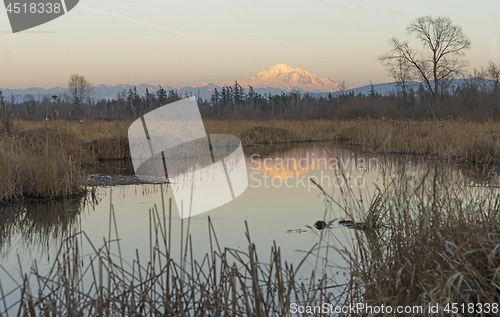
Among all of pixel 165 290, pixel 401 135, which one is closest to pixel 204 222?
pixel 165 290

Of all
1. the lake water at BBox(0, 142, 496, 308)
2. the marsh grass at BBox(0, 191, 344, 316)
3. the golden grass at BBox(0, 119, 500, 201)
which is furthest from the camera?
the golden grass at BBox(0, 119, 500, 201)

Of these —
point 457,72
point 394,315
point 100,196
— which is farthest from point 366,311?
point 457,72

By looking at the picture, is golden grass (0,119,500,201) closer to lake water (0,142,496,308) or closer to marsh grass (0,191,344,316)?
lake water (0,142,496,308)

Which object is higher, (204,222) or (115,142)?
(115,142)

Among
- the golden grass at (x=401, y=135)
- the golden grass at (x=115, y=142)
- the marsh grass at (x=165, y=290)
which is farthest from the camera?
the golden grass at (x=401, y=135)

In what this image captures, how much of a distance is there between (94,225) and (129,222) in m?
0.34

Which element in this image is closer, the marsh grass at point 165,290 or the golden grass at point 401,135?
the marsh grass at point 165,290

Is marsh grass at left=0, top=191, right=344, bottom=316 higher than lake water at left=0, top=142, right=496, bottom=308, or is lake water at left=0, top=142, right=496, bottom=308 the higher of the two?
marsh grass at left=0, top=191, right=344, bottom=316

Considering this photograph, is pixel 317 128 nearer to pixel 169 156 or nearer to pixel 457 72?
pixel 169 156

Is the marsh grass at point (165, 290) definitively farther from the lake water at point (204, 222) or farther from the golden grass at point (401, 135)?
the golden grass at point (401, 135)

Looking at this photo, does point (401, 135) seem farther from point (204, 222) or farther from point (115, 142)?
point (204, 222)

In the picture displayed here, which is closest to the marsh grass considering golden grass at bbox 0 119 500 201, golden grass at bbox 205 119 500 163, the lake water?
the lake water

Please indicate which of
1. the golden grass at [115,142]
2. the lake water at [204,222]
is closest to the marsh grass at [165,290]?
the lake water at [204,222]

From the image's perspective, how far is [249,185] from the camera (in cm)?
666
